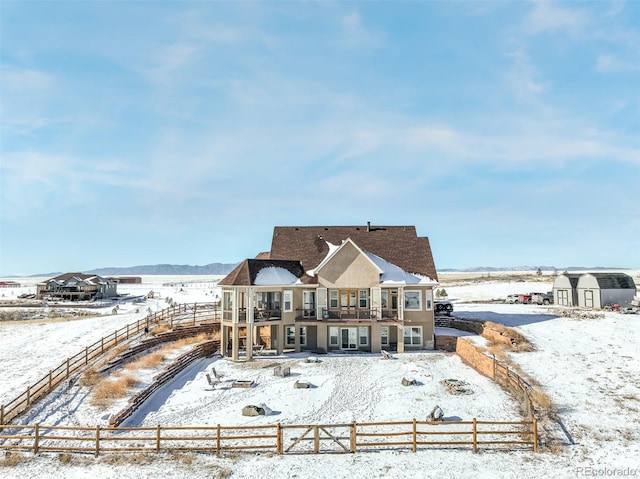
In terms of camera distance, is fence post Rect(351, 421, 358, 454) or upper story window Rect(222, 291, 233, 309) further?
upper story window Rect(222, 291, 233, 309)

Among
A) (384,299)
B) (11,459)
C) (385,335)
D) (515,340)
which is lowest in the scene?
(11,459)

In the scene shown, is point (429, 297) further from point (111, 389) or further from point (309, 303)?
point (111, 389)

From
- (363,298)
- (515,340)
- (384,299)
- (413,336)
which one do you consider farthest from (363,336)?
(515,340)

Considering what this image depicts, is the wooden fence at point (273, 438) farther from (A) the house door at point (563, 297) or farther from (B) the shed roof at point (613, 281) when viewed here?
(A) the house door at point (563, 297)

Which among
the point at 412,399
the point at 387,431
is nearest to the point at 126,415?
the point at 387,431

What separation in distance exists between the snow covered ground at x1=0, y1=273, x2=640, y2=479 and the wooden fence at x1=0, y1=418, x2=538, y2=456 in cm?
50

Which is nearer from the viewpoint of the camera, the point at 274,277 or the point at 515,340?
the point at 515,340

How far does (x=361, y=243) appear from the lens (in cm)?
3866

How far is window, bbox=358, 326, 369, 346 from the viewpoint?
34.8 meters

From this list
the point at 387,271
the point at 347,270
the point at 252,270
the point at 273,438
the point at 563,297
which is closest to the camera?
the point at 273,438

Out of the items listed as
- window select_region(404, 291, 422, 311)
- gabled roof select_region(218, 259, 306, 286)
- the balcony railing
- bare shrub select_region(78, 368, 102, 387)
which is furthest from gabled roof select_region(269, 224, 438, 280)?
bare shrub select_region(78, 368, 102, 387)

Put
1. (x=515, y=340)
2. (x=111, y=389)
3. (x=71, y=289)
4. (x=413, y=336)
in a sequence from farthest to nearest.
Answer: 1. (x=71, y=289)
2. (x=413, y=336)
3. (x=515, y=340)
4. (x=111, y=389)

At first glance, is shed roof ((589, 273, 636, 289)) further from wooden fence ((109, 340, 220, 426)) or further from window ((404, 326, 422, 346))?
wooden fence ((109, 340, 220, 426))

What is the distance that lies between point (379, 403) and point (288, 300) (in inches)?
547
